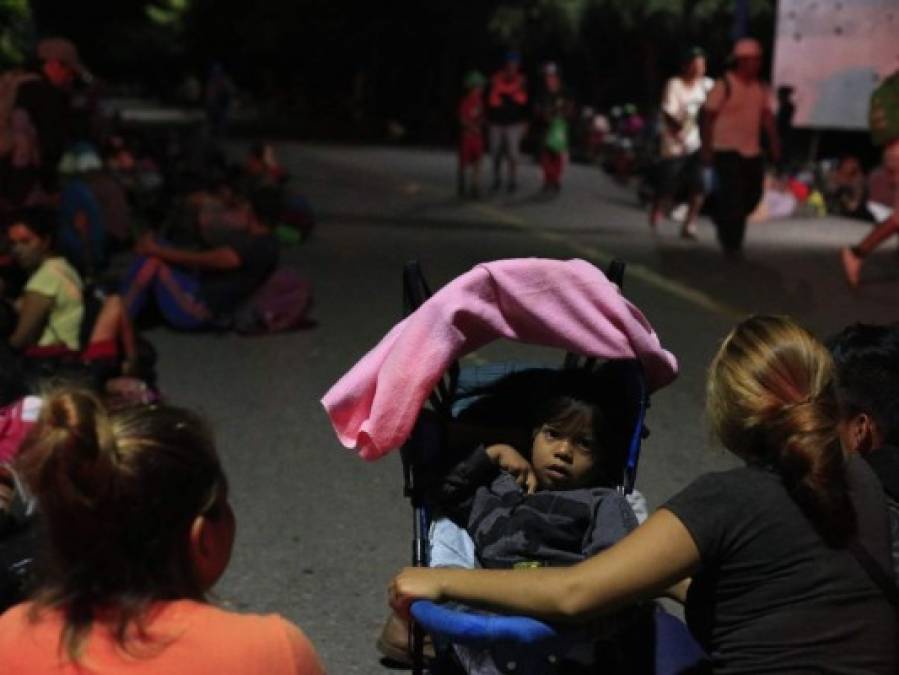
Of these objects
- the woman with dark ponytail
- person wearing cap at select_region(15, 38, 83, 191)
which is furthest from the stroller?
person wearing cap at select_region(15, 38, 83, 191)

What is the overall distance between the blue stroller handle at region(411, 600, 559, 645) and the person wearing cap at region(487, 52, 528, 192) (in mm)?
16977

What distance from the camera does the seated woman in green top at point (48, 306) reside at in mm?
7695

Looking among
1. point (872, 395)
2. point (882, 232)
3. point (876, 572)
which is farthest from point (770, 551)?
point (882, 232)

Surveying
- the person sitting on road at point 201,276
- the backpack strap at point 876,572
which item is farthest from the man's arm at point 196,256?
the backpack strap at point 876,572

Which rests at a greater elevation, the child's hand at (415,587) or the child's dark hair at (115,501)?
the child's dark hair at (115,501)

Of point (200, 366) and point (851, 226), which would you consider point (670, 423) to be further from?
point (851, 226)

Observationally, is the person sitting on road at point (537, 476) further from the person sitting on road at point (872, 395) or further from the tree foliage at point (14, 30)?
the tree foliage at point (14, 30)

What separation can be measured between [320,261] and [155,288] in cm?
364

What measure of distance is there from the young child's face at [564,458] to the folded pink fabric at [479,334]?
8.8 inches

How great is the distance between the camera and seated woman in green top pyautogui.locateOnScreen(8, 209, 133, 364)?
7.70 meters

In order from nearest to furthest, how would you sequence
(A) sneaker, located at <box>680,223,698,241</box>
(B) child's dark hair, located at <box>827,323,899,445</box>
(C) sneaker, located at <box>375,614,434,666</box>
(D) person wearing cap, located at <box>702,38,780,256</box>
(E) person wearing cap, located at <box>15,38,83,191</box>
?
(B) child's dark hair, located at <box>827,323,899,445</box> → (C) sneaker, located at <box>375,614,434,666</box> → (E) person wearing cap, located at <box>15,38,83,191</box> → (D) person wearing cap, located at <box>702,38,780,256</box> → (A) sneaker, located at <box>680,223,698,241</box>

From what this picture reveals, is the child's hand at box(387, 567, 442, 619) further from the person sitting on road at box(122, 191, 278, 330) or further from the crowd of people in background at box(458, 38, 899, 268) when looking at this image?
the crowd of people in background at box(458, 38, 899, 268)

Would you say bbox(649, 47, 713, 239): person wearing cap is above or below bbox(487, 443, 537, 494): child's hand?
below

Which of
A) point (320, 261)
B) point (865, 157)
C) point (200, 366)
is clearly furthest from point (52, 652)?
point (865, 157)
